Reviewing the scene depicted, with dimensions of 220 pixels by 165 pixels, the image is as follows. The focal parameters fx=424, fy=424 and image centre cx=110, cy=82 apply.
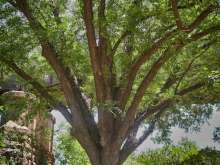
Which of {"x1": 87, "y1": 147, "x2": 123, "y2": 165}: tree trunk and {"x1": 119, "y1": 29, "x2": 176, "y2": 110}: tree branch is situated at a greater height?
{"x1": 119, "y1": 29, "x2": 176, "y2": 110}: tree branch

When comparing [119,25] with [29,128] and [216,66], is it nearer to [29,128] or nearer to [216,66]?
[216,66]

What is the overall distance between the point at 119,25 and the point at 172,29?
1.17 meters

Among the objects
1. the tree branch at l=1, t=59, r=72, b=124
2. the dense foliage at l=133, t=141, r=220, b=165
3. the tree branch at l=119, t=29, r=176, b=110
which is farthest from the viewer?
the tree branch at l=1, t=59, r=72, b=124

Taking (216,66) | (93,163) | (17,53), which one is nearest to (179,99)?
(216,66)

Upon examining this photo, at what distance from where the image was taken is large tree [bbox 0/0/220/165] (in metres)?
8.82

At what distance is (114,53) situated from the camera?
33.2 ft

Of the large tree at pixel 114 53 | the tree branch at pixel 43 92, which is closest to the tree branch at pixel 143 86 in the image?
the large tree at pixel 114 53

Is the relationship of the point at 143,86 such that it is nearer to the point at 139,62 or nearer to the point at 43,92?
the point at 139,62

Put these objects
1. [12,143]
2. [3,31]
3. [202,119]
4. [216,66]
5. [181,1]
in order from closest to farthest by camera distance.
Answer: [181,1] < [3,31] < [216,66] < [12,143] < [202,119]

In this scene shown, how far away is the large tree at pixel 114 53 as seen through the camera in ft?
28.9

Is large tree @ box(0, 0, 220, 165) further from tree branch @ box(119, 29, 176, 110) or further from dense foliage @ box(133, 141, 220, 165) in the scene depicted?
dense foliage @ box(133, 141, 220, 165)

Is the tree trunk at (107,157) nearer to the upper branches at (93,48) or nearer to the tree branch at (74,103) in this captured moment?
the tree branch at (74,103)

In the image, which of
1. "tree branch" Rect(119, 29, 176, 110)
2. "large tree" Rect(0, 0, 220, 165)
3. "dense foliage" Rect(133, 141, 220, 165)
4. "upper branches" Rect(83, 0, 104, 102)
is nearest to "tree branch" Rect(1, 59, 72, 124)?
"large tree" Rect(0, 0, 220, 165)

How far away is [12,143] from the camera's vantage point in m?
11.1
